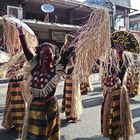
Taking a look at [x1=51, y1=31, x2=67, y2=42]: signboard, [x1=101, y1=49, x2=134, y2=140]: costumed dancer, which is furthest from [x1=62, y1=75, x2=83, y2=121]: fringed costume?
[x1=51, y1=31, x2=67, y2=42]: signboard

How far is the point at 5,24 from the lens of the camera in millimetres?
4746

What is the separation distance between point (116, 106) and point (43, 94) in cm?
149

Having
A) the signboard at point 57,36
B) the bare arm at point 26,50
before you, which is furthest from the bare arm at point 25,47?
the signboard at point 57,36

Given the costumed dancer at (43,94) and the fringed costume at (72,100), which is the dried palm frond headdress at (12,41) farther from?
the fringed costume at (72,100)

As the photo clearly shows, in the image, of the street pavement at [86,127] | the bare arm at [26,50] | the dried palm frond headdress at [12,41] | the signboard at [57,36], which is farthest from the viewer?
the signboard at [57,36]

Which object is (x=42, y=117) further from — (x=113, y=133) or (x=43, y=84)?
(x=113, y=133)

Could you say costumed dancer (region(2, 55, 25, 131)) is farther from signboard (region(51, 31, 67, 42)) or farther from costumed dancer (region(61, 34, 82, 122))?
signboard (region(51, 31, 67, 42))

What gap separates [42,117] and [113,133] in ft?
4.80

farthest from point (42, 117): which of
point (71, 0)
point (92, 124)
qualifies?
point (71, 0)

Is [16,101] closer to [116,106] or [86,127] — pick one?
[86,127]

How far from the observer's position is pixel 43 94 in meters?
3.89

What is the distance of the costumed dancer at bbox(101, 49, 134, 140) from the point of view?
492cm

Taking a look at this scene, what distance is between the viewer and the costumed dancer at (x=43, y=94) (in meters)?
3.91

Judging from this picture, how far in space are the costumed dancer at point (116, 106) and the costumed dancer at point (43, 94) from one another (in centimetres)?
115
